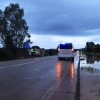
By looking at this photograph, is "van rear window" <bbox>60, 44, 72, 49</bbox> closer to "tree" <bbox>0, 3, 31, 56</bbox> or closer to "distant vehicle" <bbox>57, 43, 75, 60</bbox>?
"distant vehicle" <bbox>57, 43, 75, 60</bbox>

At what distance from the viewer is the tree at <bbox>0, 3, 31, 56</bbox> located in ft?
211

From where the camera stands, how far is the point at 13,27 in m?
64.9

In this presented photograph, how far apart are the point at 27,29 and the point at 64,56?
27.0 metres

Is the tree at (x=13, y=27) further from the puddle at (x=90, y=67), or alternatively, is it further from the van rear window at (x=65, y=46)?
the puddle at (x=90, y=67)

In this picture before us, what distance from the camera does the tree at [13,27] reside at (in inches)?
2534

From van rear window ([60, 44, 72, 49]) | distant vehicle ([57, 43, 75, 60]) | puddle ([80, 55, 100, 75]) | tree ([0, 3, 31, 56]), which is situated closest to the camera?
puddle ([80, 55, 100, 75])

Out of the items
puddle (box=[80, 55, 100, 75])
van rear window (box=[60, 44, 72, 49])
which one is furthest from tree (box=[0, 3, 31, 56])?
puddle (box=[80, 55, 100, 75])

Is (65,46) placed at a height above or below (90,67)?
above

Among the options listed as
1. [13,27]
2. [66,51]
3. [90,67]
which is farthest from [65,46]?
[13,27]

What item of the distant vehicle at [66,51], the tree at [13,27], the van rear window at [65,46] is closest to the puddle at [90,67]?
the distant vehicle at [66,51]

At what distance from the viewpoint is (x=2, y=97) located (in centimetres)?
877

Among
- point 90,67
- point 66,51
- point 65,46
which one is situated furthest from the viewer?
point 65,46

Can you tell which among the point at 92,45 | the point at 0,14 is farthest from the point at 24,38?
the point at 92,45

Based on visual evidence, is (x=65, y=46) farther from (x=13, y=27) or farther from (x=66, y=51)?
(x=13, y=27)
